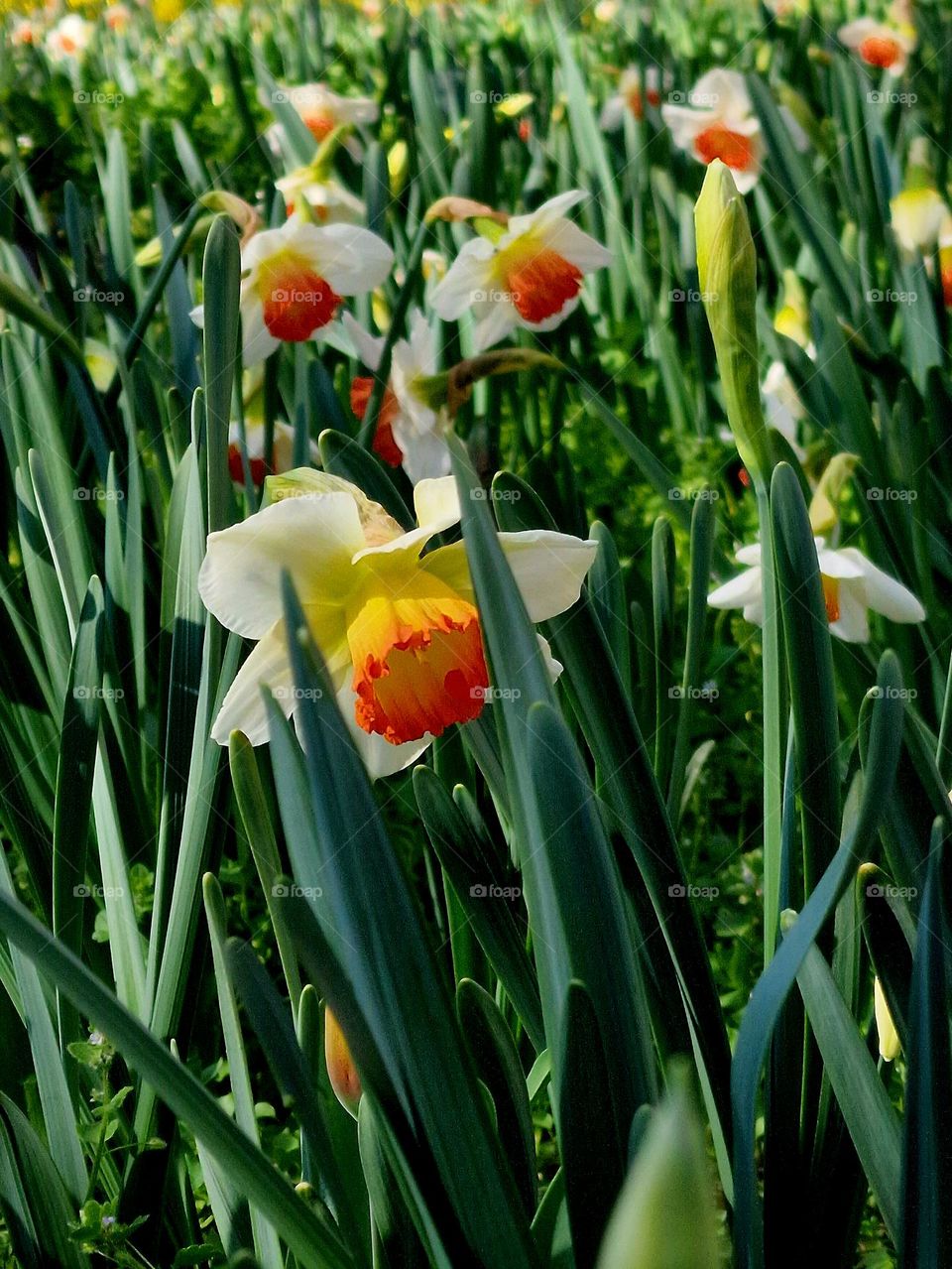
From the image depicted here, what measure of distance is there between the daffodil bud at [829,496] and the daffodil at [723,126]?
1.00 metres

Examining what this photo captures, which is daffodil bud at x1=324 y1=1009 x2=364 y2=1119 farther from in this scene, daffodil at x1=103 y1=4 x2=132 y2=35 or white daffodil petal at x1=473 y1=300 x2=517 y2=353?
daffodil at x1=103 y1=4 x2=132 y2=35

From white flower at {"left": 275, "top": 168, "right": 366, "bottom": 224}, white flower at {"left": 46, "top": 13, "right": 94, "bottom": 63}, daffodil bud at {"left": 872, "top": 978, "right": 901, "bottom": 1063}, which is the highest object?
white flower at {"left": 46, "top": 13, "right": 94, "bottom": 63}

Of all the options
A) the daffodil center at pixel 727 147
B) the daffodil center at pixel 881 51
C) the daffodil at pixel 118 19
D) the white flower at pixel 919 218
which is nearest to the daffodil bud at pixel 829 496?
the white flower at pixel 919 218

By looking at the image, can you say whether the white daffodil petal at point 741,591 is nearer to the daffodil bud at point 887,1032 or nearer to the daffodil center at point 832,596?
the daffodil center at point 832,596

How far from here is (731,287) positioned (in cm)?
66

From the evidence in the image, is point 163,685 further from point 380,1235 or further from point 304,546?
point 380,1235

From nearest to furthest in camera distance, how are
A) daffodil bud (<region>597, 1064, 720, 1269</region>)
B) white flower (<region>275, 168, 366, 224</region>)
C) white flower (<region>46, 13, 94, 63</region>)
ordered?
daffodil bud (<region>597, 1064, 720, 1269</region>) → white flower (<region>275, 168, 366, 224</region>) → white flower (<region>46, 13, 94, 63</region>)

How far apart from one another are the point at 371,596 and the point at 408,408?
70 centimetres

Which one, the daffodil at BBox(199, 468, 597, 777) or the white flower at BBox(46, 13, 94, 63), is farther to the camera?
the white flower at BBox(46, 13, 94, 63)

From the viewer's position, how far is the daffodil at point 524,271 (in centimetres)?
149

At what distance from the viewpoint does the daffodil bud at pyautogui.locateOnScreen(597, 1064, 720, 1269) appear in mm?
274

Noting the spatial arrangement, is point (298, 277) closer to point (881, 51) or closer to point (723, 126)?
point (723, 126)

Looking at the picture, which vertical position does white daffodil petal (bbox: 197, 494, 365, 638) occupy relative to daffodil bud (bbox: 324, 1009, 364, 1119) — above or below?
above

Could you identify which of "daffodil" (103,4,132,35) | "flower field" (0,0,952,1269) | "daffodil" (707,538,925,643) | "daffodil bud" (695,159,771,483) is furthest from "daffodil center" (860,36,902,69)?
"daffodil" (103,4,132,35)
